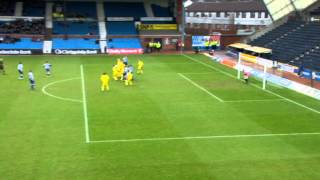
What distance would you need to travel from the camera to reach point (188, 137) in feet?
68.1

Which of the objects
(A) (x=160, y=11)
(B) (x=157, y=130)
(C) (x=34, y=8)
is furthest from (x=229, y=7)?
(B) (x=157, y=130)

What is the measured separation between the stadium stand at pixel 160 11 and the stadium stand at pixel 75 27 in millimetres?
9504

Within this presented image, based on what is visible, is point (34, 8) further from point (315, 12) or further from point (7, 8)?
point (315, 12)

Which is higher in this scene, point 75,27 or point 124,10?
point 124,10

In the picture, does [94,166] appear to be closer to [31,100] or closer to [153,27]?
[31,100]

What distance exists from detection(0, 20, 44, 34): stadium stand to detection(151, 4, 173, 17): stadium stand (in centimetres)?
1673

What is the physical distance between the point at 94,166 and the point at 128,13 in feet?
173

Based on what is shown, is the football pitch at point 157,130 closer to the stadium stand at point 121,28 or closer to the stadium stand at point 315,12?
the stadium stand at point 315,12

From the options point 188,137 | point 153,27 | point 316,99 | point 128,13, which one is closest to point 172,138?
point 188,137

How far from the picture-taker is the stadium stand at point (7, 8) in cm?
6262

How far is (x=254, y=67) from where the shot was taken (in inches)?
1721

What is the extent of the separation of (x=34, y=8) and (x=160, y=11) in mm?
18211

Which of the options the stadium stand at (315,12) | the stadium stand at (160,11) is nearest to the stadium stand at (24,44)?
the stadium stand at (160,11)

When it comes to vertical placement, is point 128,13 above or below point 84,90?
above
